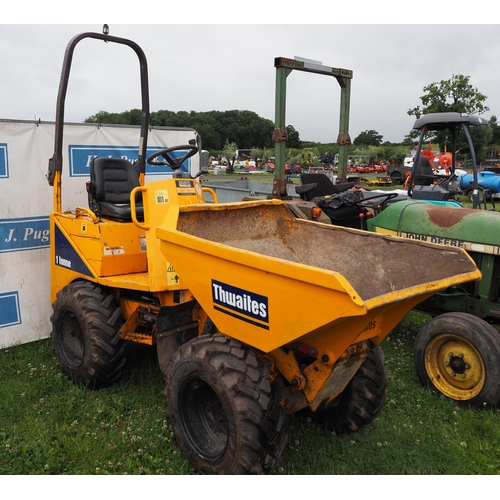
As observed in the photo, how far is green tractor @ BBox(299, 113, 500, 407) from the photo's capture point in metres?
3.81

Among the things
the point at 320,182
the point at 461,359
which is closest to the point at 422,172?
the point at 320,182

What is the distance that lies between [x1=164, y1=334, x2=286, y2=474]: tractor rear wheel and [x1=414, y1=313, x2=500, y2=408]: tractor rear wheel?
1901 mm

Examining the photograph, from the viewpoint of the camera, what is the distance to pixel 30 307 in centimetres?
529

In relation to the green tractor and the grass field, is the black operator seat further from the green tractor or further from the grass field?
the green tractor

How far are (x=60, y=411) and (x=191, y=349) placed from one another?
1.47m

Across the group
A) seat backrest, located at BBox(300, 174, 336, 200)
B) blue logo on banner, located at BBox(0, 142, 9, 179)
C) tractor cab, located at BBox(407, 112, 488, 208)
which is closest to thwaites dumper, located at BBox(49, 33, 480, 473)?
blue logo on banner, located at BBox(0, 142, 9, 179)

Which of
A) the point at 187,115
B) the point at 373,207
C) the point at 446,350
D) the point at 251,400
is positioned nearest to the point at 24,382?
the point at 251,400

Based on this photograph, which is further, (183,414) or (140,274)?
(140,274)

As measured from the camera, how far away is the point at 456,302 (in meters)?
4.61

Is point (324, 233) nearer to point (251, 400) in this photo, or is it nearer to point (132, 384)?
point (251, 400)

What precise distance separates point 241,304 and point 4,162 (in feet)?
11.5

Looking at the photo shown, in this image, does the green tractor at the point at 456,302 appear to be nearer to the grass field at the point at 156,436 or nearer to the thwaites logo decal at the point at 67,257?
the grass field at the point at 156,436

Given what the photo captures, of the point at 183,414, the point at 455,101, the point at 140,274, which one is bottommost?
the point at 183,414

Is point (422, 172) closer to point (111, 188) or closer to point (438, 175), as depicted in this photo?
point (438, 175)
